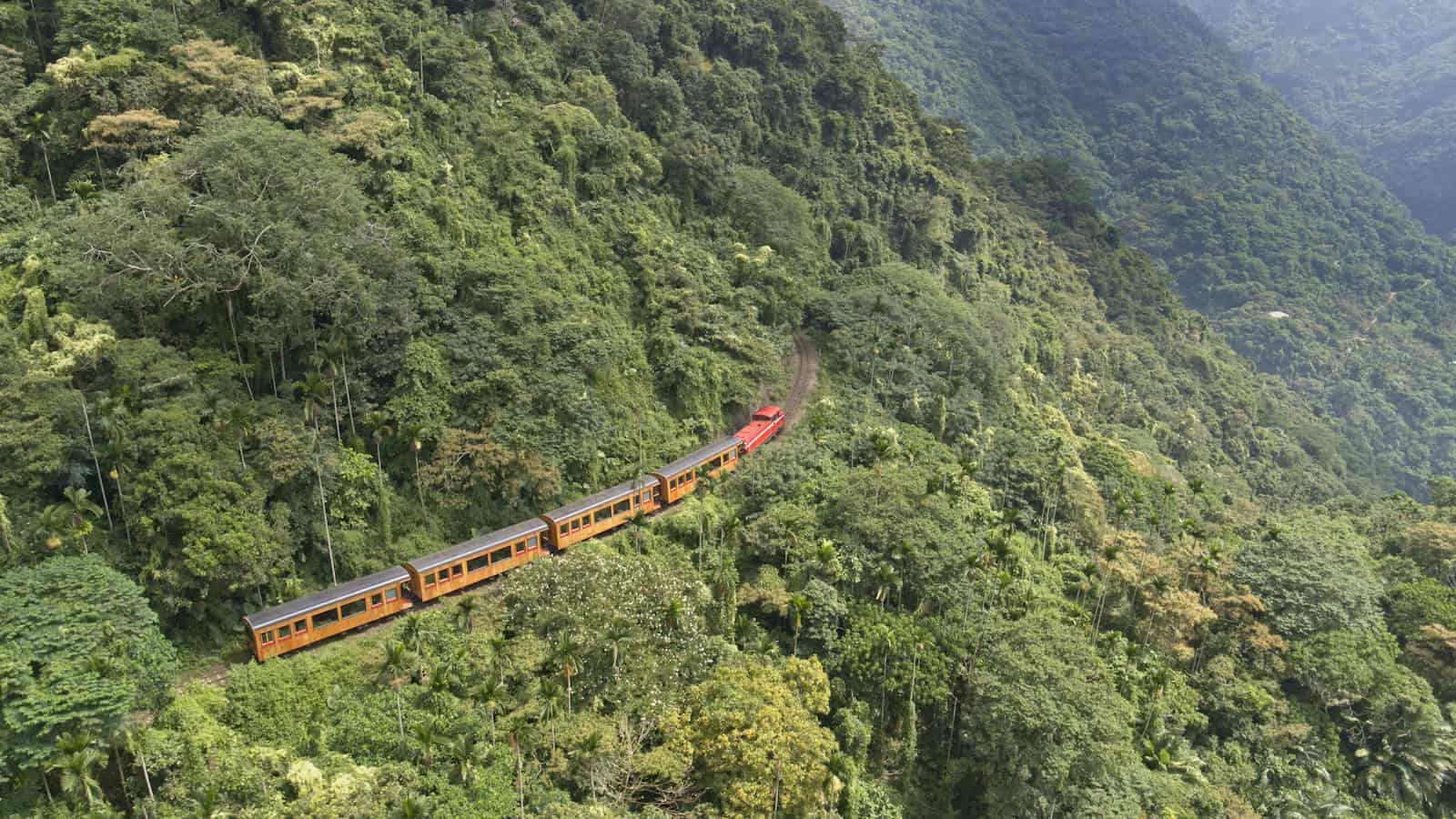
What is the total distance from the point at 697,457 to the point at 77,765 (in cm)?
1963

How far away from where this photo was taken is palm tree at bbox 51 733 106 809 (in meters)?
16.2

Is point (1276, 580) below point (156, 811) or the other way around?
below

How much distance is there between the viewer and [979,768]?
26328mm

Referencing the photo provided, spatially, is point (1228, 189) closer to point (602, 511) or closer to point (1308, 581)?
point (1308, 581)

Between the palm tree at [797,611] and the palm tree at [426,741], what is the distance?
10.3 metres

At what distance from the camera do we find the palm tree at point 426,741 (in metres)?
19.2

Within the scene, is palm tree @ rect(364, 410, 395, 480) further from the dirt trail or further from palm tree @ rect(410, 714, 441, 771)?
the dirt trail

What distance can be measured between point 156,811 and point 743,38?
50.3 meters

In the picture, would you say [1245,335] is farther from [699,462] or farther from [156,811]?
[156,811]

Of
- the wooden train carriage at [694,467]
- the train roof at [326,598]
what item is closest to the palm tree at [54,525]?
the train roof at [326,598]

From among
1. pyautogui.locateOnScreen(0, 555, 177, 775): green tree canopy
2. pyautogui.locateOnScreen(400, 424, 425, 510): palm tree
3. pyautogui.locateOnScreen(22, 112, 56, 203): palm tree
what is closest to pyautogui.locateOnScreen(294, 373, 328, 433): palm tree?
pyautogui.locateOnScreen(400, 424, 425, 510): palm tree

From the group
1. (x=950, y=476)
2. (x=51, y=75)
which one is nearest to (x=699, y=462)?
(x=950, y=476)

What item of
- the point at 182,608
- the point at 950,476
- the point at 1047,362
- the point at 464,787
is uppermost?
the point at 182,608

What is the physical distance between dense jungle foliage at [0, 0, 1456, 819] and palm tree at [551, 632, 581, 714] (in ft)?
0.50
